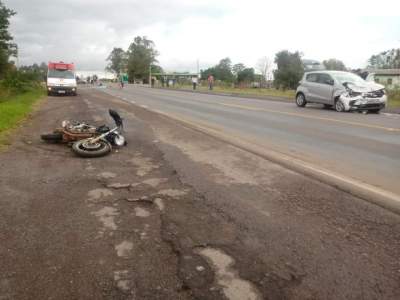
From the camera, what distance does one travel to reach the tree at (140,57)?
452 ft

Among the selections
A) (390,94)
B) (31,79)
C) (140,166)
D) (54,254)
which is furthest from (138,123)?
(31,79)

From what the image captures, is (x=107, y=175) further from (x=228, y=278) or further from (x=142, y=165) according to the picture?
(x=228, y=278)

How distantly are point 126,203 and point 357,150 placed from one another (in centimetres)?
537

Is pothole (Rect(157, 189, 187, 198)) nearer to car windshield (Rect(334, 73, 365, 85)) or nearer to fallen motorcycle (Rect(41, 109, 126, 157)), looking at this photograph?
fallen motorcycle (Rect(41, 109, 126, 157))

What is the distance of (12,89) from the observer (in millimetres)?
31297

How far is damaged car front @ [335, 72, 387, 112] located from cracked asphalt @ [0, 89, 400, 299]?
12.1 meters

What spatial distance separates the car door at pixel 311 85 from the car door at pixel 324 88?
0.21 metres

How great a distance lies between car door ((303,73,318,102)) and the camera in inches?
789

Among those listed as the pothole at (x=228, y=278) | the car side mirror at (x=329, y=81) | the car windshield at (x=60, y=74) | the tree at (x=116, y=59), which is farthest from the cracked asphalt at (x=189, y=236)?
the tree at (x=116, y=59)

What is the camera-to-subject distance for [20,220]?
14.2ft

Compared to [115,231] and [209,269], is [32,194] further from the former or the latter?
[209,269]

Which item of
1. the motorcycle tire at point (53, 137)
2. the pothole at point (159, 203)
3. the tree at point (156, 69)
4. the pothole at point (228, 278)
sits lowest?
the tree at point (156, 69)

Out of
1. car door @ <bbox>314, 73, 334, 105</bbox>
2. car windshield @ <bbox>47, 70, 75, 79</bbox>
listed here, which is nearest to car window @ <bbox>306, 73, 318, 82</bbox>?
car door @ <bbox>314, 73, 334, 105</bbox>

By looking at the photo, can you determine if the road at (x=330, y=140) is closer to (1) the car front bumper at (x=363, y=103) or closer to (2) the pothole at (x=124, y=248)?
(2) the pothole at (x=124, y=248)
